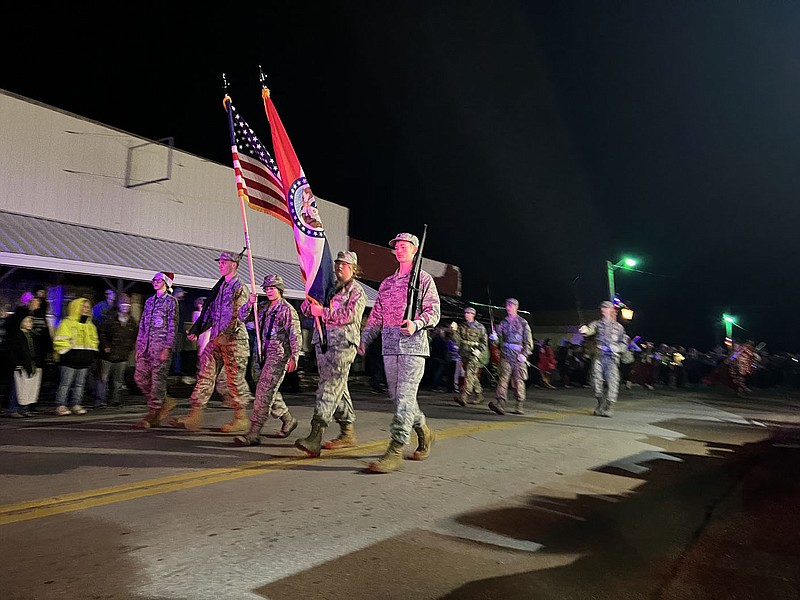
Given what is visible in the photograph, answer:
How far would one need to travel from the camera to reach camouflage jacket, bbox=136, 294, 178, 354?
7.70 m

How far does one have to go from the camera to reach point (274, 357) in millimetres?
6898

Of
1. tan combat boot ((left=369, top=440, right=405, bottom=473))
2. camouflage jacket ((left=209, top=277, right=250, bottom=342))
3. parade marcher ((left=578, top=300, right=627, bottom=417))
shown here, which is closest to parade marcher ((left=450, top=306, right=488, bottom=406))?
parade marcher ((left=578, top=300, right=627, bottom=417))

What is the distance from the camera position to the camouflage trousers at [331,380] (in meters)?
5.84

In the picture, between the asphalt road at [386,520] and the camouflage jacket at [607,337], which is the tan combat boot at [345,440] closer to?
the asphalt road at [386,520]

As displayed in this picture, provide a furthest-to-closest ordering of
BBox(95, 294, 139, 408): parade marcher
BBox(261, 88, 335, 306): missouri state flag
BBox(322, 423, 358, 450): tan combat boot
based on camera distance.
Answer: BBox(95, 294, 139, 408): parade marcher, BBox(322, 423, 358, 450): tan combat boot, BBox(261, 88, 335, 306): missouri state flag

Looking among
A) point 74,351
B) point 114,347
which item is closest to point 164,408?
point 74,351

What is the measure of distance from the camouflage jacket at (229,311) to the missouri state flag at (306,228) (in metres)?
1.15

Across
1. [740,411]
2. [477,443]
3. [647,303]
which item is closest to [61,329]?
[477,443]

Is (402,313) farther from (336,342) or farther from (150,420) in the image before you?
(150,420)

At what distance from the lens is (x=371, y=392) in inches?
586

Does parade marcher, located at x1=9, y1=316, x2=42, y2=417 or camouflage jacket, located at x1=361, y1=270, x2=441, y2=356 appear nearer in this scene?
camouflage jacket, located at x1=361, y1=270, x2=441, y2=356

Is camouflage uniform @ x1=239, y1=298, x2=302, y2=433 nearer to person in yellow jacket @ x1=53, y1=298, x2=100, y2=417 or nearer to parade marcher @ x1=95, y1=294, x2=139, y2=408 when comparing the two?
person in yellow jacket @ x1=53, y1=298, x2=100, y2=417

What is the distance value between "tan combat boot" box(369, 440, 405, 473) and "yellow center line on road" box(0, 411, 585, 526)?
0.72 meters

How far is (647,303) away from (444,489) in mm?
48451
